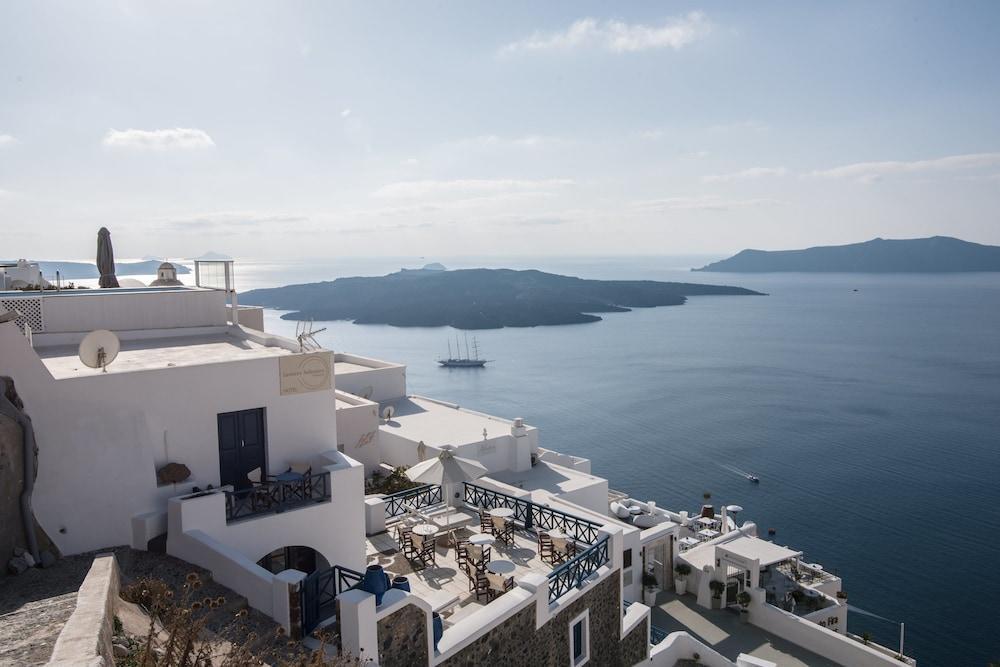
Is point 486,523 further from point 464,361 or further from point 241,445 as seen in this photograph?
point 464,361

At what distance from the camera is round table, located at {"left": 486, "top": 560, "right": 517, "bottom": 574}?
35.3 feet

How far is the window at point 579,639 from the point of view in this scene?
10.9 m

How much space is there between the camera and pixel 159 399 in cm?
1065

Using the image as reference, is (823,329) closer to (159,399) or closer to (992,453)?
(992,453)

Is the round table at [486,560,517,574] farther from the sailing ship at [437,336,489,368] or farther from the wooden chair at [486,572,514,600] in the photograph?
the sailing ship at [437,336,489,368]

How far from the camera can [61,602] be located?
694cm

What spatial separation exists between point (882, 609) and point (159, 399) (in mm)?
36096

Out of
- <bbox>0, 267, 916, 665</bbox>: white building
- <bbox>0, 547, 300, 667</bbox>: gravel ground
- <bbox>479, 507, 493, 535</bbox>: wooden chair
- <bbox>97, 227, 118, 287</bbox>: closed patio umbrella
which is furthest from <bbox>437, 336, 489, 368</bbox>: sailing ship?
<bbox>0, 547, 300, 667</bbox>: gravel ground

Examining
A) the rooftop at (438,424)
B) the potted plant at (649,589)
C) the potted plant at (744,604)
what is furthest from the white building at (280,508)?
the rooftop at (438,424)

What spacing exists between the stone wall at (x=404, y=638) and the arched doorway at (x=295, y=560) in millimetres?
→ 3886

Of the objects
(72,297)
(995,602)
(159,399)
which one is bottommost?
(995,602)

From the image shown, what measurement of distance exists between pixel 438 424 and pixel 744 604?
13286 mm

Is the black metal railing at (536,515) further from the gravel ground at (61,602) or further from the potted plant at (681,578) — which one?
the potted plant at (681,578)

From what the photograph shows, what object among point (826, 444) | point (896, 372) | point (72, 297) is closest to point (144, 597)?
point (72, 297)
